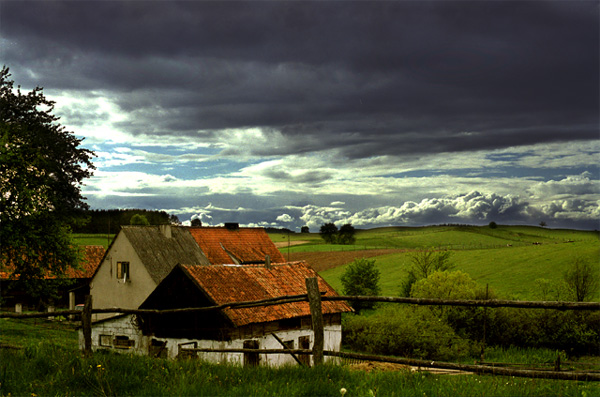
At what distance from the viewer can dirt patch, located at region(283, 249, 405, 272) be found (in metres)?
90.1

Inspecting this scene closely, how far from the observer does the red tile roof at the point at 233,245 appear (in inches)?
1750

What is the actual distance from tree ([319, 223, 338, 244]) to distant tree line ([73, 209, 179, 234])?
41.5 m

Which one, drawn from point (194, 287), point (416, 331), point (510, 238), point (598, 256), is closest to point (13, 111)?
point (194, 287)

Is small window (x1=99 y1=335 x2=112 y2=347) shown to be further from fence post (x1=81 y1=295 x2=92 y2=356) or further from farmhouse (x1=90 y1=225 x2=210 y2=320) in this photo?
fence post (x1=81 y1=295 x2=92 y2=356)

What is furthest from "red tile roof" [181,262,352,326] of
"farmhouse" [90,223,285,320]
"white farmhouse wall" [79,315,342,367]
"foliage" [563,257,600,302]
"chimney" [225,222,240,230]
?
"foliage" [563,257,600,302]

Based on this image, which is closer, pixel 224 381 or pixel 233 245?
pixel 224 381

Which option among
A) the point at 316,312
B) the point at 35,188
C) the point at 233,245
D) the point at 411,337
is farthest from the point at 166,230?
the point at 316,312

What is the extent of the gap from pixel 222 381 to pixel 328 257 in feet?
300

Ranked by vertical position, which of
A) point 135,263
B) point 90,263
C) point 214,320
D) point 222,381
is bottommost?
point 214,320

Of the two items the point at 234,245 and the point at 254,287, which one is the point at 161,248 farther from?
the point at 254,287

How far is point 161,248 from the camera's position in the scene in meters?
40.9

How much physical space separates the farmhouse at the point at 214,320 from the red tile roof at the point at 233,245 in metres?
14.7

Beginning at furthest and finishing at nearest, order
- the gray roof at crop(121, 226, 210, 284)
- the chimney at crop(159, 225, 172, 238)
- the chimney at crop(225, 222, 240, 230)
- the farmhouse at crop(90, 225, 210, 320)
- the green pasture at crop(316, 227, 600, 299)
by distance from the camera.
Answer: the green pasture at crop(316, 227, 600, 299) → the chimney at crop(225, 222, 240, 230) → the chimney at crop(159, 225, 172, 238) → the gray roof at crop(121, 226, 210, 284) → the farmhouse at crop(90, 225, 210, 320)

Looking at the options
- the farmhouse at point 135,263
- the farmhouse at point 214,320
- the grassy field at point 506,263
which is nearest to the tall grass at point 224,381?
the farmhouse at point 214,320
